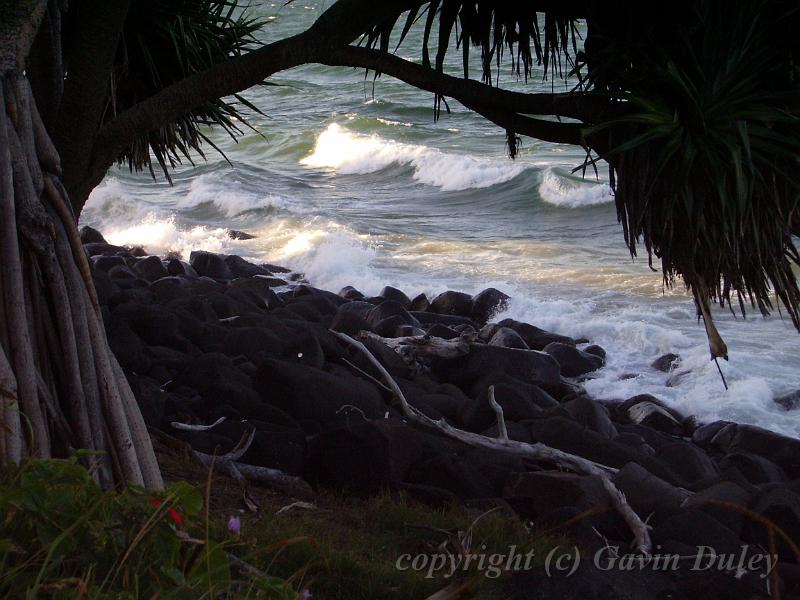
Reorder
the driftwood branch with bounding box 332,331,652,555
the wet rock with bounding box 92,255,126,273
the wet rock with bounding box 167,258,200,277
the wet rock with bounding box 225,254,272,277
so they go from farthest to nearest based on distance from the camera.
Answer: the wet rock with bounding box 225,254,272,277 < the wet rock with bounding box 167,258,200,277 < the wet rock with bounding box 92,255,126,273 < the driftwood branch with bounding box 332,331,652,555

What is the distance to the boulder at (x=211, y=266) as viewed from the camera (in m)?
11.6

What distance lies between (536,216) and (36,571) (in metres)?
15.4

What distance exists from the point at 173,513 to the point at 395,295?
9.26 metres

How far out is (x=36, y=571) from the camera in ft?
5.80

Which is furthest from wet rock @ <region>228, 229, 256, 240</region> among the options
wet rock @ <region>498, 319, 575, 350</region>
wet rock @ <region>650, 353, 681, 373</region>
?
wet rock @ <region>650, 353, 681, 373</region>

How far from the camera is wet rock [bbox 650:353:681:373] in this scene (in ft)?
29.4

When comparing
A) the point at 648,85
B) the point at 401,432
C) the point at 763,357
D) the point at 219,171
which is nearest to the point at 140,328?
the point at 401,432

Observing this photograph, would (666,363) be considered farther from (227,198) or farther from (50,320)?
(227,198)

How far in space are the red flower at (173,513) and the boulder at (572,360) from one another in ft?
23.2

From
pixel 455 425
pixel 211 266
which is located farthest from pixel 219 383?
pixel 211 266

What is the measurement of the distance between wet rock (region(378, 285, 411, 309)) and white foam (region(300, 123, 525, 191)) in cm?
828

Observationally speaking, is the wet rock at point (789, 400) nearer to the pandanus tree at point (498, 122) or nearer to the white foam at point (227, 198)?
the pandanus tree at point (498, 122)

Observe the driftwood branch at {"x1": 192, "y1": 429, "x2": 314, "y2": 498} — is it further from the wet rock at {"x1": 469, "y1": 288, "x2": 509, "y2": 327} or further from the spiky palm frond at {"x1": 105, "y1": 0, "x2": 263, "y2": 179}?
the wet rock at {"x1": 469, "y1": 288, "x2": 509, "y2": 327}

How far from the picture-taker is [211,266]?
11.7 m
